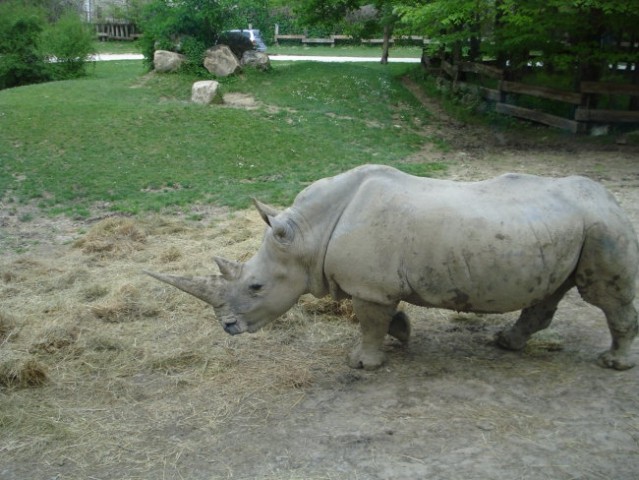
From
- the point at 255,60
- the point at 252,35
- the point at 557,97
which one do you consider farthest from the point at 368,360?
the point at 252,35

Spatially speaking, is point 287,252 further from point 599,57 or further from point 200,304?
point 599,57

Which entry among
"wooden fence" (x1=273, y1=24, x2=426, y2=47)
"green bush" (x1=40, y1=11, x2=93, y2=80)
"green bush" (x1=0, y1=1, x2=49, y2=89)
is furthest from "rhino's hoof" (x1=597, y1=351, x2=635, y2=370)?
"wooden fence" (x1=273, y1=24, x2=426, y2=47)

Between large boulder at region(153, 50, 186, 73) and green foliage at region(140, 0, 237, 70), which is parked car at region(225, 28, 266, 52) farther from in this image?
large boulder at region(153, 50, 186, 73)

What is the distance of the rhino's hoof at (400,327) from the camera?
20.5 feet

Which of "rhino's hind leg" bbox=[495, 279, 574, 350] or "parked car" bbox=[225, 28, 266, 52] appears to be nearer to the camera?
"rhino's hind leg" bbox=[495, 279, 574, 350]

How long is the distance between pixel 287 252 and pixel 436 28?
1339cm

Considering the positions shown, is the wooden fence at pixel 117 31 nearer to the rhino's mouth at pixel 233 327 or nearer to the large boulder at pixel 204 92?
the large boulder at pixel 204 92

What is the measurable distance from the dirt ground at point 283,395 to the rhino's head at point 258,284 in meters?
0.58

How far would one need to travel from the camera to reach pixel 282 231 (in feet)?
18.2

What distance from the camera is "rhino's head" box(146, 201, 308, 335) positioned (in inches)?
220

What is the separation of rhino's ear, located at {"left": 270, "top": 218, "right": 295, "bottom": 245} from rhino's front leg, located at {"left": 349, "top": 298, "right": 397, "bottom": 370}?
729 millimetres

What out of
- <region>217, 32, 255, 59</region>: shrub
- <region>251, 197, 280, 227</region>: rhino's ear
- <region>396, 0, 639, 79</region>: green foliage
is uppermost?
<region>396, 0, 639, 79</region>: green foliage

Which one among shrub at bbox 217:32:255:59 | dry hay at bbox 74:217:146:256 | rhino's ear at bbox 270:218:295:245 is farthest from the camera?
shrub at bbox 217:32:255:59

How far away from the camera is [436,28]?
17453 millimetres
